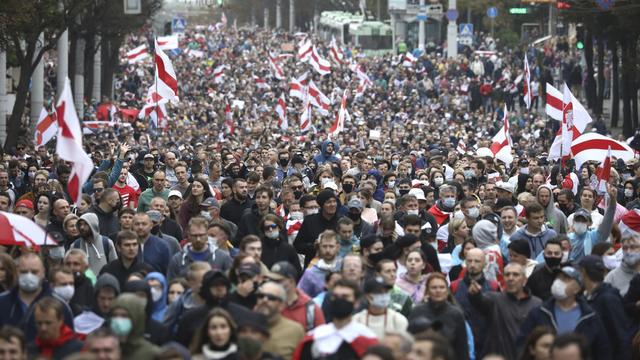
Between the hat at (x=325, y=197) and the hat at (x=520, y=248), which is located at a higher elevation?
the hat at (x=520, y=248)

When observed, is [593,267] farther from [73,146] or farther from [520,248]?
[73,146]

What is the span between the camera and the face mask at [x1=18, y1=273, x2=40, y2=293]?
1165 centimetres

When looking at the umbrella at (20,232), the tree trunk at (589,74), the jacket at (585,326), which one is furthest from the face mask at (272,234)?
the tree trunk at (589,74)

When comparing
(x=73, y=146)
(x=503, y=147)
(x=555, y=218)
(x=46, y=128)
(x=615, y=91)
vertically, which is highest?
(x=73, y=146)

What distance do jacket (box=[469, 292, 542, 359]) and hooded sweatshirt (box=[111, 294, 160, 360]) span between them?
2553mm

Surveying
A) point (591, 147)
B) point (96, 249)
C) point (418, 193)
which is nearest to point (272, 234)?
point (96, 249)

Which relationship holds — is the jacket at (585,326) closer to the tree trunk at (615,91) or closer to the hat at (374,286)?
the hat at (374,286)

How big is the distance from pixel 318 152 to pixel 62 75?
2249 cm

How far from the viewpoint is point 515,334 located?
38.7 feet

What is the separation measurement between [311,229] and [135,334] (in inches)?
222

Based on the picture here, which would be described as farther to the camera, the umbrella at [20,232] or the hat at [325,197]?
the hat at [325,197]

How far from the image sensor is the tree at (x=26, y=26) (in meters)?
35.0

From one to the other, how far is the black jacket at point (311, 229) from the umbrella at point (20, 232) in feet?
8.27

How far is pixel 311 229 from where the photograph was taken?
15.9m
